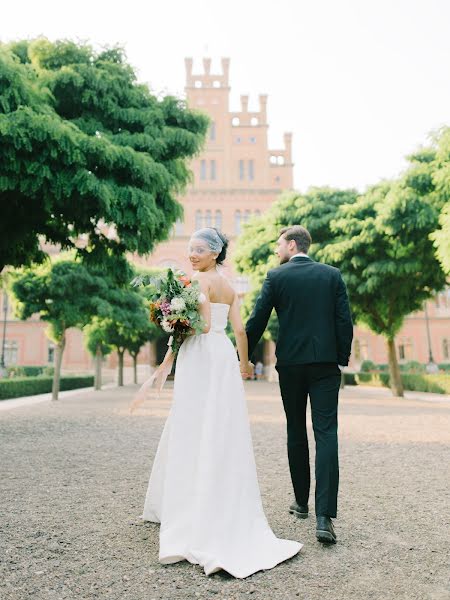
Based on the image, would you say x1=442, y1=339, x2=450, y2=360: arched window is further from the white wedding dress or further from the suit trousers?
the white wedding dress

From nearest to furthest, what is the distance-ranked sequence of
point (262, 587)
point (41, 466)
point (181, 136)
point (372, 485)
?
point (262, 587)
point (372, 485)
point (41, 466)
point (181, 136)

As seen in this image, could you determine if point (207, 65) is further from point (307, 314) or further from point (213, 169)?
point (307, 314)

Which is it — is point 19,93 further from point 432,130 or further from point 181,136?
point 432,130

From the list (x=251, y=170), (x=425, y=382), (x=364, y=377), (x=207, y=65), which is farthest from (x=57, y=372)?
(x=207, y=65)

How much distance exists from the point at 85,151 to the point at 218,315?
534 cm

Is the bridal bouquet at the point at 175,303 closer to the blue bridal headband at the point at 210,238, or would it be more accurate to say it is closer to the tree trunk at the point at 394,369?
the blue bridal headband at the point at 210,238

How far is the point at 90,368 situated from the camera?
46781 millimetres

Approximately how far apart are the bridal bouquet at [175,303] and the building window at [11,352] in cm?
4873

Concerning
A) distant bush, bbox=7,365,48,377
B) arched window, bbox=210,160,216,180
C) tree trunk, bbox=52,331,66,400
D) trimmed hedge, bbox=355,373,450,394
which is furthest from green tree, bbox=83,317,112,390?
arched window, bbox=210,160,216,180

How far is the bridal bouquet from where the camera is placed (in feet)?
10.6

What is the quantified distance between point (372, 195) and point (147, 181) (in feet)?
32.7

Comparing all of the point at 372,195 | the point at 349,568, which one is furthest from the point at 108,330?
the point at 349,568

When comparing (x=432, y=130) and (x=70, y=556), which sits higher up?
(x=432, y=130)

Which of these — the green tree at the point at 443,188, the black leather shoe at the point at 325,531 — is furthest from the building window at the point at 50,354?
the black leather shoe at the point at 325,531
